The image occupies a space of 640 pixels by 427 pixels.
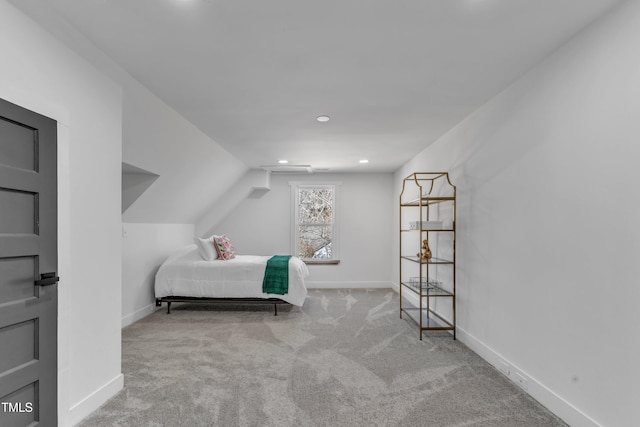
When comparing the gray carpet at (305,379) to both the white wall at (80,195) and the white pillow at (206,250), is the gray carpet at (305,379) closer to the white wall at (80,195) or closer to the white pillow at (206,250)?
the white wall at (80,195)

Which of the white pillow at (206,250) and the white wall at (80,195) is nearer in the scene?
the white wall at (80,195)

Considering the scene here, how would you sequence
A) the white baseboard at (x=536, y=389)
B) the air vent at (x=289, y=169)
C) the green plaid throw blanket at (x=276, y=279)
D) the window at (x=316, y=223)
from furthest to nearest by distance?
the window at (x=316, y=223) → the air vent at (x=289, y=169) → the green plaid throw blanket at (x=276, y=279) → the white baseboard at (x=536, y=389)

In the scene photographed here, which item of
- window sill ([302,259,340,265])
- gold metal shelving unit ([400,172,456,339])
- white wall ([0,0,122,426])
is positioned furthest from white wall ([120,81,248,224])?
gold metal shelving unit ([400,172,456,339])

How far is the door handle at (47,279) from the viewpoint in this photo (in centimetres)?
176

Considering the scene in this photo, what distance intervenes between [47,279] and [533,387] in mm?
3058

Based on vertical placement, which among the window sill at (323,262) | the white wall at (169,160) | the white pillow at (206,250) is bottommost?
the window sill at (323,262)

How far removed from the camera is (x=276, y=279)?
14.9 ft

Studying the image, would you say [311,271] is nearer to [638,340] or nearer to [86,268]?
[86,268]

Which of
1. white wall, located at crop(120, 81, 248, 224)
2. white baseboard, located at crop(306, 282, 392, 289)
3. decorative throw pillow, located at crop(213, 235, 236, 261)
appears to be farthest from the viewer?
white baseboard, located at crop(306, 282, 392, 289)

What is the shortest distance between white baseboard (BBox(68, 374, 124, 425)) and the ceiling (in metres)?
2.14

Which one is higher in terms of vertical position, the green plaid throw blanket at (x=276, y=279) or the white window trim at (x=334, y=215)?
the white window trim at (x=334, y=215)

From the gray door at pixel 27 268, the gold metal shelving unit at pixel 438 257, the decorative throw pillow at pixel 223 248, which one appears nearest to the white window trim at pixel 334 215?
the decorative throw pillow at pixel 223 248

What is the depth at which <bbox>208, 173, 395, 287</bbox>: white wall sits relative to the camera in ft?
21.8

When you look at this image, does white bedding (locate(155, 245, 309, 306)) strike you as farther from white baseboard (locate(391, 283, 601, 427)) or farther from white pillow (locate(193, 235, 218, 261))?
white baseboard (locate(391, 283, 601, 427))
